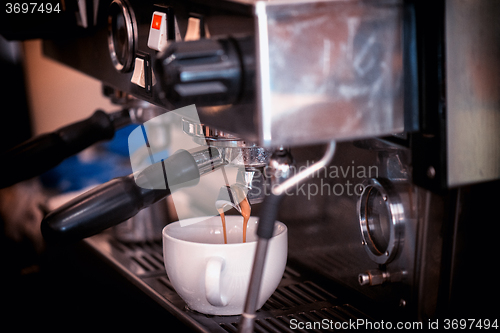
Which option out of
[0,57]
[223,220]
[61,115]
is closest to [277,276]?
[223,220]

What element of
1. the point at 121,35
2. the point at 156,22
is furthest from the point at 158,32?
the point at 121,35

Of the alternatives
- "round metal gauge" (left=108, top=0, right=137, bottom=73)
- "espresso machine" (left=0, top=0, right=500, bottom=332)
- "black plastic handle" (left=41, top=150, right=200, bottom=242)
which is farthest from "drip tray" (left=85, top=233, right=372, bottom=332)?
"round metal gauge" (left=108, top=0, right=137, bottom=73)

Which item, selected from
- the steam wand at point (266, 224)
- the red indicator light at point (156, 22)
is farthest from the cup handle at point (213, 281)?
the red indicator light at point (156, 22)

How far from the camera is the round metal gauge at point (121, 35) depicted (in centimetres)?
48

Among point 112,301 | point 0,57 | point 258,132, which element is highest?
point 0,57

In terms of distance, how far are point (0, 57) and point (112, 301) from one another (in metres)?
1.31

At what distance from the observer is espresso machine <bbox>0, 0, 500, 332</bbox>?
0.90 feet

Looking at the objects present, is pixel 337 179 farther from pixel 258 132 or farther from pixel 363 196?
pixel 258 132

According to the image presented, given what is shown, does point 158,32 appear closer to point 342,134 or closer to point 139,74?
point 139,74

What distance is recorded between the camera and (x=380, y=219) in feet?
1.40

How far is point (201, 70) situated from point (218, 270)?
220 mm

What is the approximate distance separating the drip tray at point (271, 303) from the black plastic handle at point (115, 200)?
13 cm

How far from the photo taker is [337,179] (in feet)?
1.60

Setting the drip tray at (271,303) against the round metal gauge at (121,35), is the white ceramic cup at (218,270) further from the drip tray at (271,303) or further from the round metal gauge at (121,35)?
the round metal gauge at (121,35)
